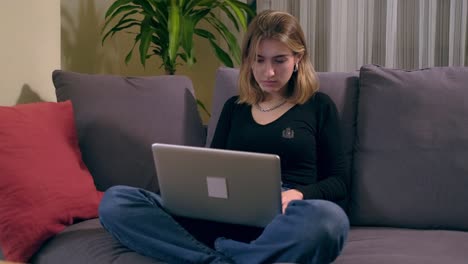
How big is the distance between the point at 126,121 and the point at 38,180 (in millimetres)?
399

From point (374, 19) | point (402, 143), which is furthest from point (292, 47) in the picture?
point (374, 19)

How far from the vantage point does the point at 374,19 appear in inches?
114

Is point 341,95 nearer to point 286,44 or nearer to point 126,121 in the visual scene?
point 286,44

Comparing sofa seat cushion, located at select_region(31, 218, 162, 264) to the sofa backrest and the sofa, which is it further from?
the sofa backrest

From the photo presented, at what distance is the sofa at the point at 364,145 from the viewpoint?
170 centimetres

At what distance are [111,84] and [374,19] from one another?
134cm

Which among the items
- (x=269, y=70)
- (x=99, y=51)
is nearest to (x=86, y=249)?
(x=269, y=70)

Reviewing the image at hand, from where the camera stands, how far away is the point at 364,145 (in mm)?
1962

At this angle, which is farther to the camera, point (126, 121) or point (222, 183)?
point (126, 121)

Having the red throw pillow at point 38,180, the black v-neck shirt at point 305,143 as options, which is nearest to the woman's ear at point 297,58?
the black v-neck shirt at point 305,143

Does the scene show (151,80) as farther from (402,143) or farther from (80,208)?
(402,143)

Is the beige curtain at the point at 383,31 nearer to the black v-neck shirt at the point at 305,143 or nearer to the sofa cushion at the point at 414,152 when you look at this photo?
the sofa cushion at the point at 414,152

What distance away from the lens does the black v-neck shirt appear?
5.98 ft

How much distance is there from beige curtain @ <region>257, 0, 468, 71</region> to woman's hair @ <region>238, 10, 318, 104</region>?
3.40 feet
